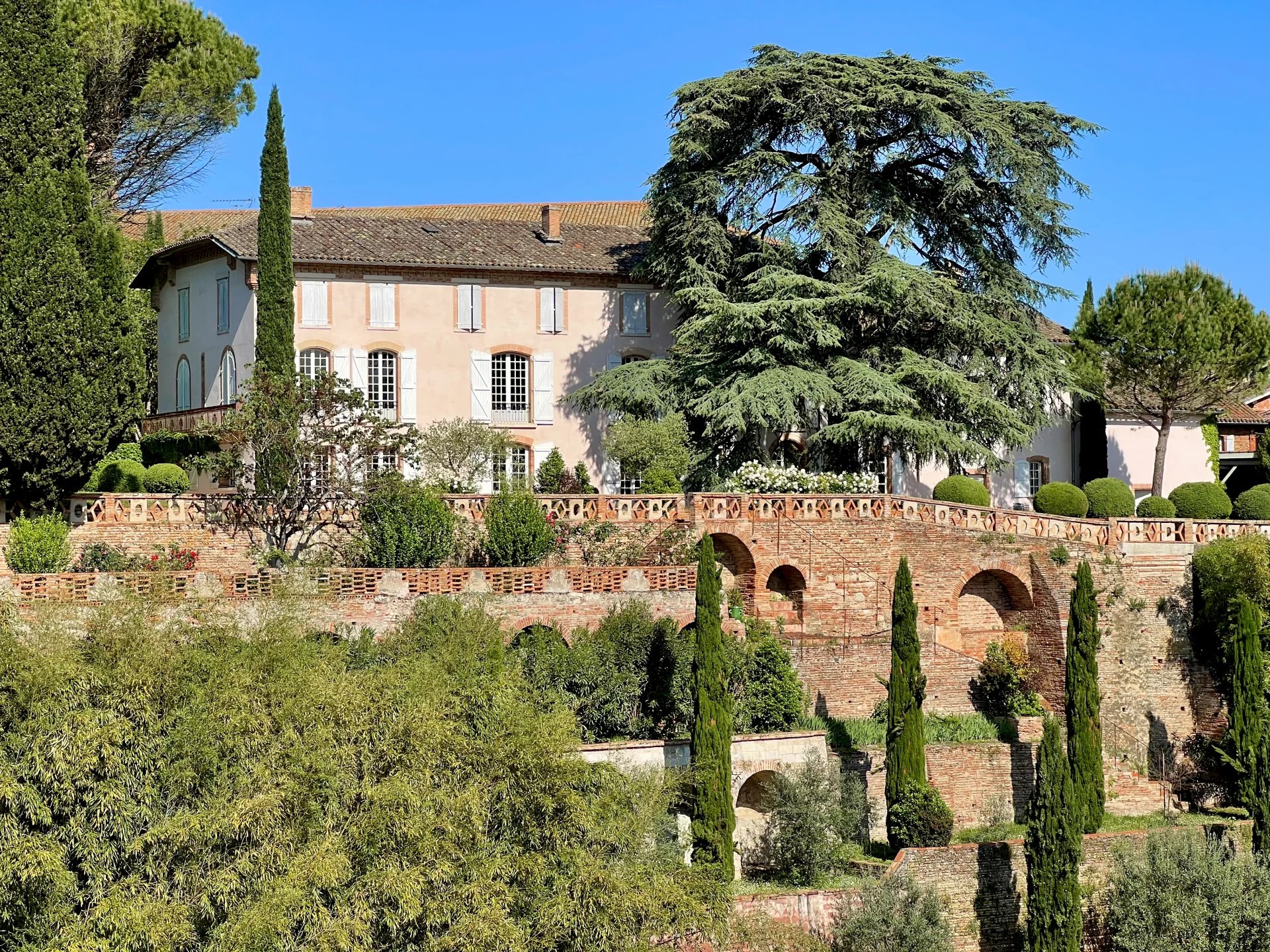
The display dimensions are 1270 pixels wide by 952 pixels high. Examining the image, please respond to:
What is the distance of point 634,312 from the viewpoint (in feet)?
151

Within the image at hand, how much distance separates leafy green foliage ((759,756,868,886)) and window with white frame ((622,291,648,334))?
642 inches

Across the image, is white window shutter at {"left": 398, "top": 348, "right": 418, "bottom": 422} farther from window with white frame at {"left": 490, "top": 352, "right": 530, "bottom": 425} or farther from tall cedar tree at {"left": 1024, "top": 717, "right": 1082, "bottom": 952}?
tall cedar tree at {"left": 1024, "top": 717, "right": 1082, "bottom": 952}

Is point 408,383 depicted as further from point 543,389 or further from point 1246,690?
point 1246,690

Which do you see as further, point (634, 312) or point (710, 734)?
point (634, 312)

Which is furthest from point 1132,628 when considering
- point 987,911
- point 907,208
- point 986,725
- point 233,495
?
point 233,495

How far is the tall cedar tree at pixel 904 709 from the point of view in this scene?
32.4 metres

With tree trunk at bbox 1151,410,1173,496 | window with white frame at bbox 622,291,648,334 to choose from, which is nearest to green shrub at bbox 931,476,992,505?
tree trunk at bbox 1151,410,1173,496

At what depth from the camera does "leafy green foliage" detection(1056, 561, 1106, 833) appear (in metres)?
31.9

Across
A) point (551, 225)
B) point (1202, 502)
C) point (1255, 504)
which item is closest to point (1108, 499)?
point (1202, 502)

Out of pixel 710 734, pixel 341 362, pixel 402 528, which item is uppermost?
pixel 341 362

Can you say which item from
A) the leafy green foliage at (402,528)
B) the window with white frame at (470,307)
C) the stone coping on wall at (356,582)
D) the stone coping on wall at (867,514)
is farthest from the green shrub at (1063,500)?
the leafy green foliage at (402,528)

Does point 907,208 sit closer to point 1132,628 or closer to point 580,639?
point 1132,628

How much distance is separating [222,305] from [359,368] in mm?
3806

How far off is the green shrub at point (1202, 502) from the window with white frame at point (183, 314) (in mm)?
24610
